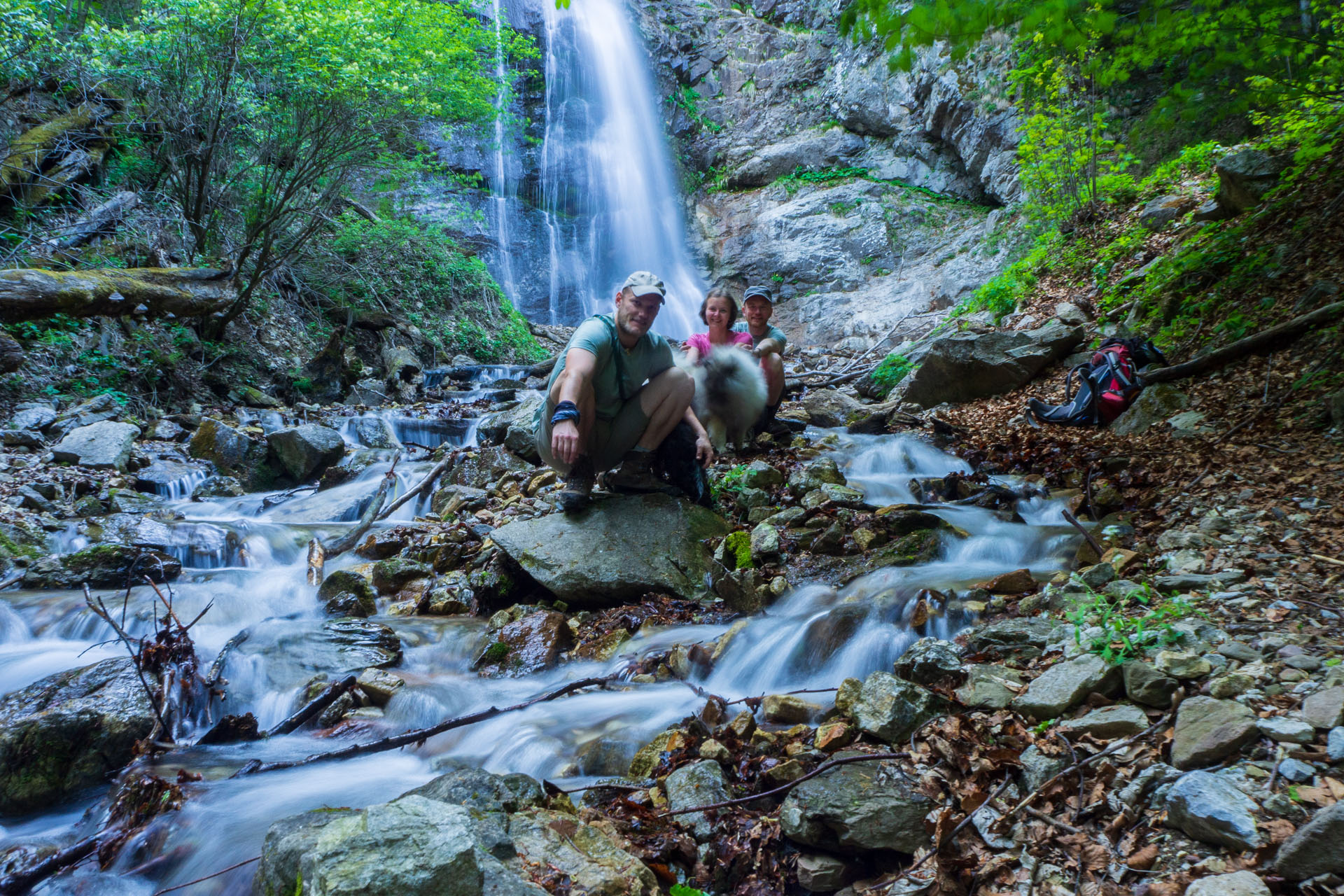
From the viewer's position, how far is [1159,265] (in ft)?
21.7

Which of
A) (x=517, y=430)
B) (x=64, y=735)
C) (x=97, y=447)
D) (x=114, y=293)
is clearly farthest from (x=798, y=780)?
(x=114, y=293)

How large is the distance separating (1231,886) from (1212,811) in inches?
6.9

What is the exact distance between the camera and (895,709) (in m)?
2.15

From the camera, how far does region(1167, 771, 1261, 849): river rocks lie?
1402mm

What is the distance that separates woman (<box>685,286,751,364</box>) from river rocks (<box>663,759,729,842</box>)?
335 cm

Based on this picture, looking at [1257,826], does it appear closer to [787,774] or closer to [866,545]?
[787,774]

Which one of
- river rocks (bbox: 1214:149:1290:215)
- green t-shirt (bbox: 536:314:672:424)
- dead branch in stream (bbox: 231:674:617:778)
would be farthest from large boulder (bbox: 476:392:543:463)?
river rocks (bbox: 1214:149:1290:215)

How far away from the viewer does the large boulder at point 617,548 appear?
12.8ft

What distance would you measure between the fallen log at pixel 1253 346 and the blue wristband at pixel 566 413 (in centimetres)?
446

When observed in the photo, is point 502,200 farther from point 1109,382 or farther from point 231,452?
point 1109,382

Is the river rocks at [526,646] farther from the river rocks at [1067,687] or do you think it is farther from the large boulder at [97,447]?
the large boulder at [97,447]

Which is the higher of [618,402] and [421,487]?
[618,402]

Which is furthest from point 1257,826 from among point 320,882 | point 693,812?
point 320,882

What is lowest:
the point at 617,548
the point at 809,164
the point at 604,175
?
the point at 617,548
